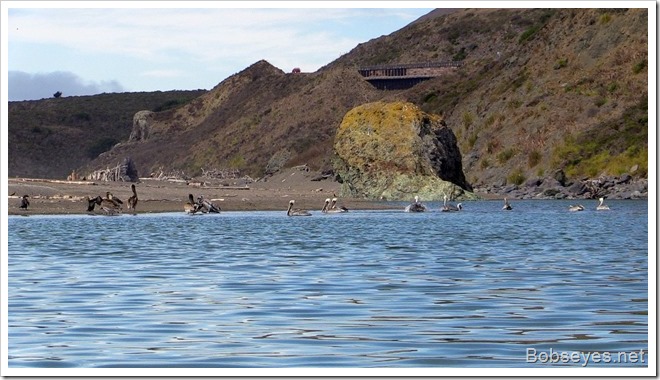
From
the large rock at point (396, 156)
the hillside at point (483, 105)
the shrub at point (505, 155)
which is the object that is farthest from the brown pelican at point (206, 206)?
the shrub at point (505, 155)

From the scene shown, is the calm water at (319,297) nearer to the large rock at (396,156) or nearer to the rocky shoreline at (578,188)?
the large rock at (396,156)

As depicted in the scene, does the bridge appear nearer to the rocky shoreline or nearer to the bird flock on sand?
the rocky shoreline

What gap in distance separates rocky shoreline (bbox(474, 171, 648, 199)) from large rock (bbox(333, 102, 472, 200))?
636 centimetres

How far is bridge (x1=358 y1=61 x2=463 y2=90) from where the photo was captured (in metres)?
140

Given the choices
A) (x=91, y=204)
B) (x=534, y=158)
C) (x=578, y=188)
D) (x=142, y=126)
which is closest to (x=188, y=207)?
(x=91, y=204)

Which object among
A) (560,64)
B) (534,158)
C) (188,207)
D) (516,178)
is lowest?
(188,207)

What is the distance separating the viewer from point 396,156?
6806 centimetres

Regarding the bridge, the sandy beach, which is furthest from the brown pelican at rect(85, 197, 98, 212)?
the bridge

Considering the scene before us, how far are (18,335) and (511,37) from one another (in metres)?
151

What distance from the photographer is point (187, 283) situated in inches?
900

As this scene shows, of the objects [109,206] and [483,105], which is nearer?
[109,206]

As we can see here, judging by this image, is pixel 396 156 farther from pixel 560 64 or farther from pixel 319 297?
pixel 319 297

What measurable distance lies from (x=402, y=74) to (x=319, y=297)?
123666mm

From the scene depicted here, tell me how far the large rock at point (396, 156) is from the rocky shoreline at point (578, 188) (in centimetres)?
636
